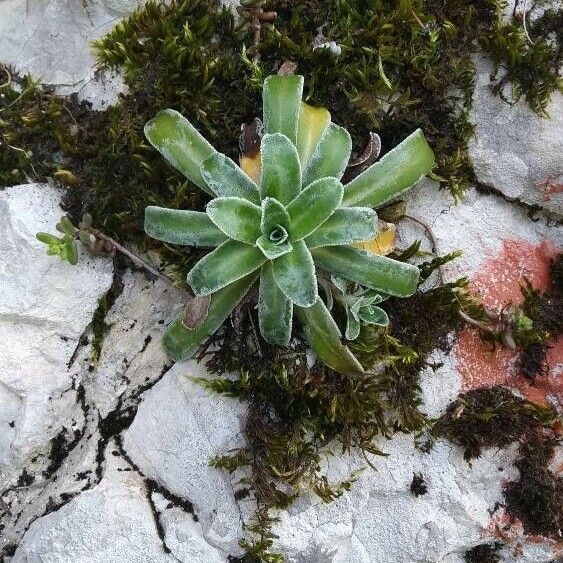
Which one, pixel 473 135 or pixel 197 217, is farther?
pixel 473 135

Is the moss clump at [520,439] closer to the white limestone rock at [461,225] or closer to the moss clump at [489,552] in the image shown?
the moss clump at [489,552]

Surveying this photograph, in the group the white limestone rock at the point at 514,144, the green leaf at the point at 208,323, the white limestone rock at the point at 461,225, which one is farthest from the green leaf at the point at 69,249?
the white limestone rock at the point at 514,144

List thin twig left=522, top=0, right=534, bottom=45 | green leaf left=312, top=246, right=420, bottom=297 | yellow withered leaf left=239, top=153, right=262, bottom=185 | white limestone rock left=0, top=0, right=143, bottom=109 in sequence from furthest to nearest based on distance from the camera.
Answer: white limestone rock left=0, top=0, right=143, bottom=109
thin twig left=522, top=0, right=534, bottom=45
yellow withered leaf left=239, top=153, right=262, bottom=185
green leaf left=312, top=246, right=420, bottom=297

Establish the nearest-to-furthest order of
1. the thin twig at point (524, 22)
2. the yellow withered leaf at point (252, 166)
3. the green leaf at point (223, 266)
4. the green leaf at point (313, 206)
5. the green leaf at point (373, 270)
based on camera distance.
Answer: the green leaf at point (313, 206), the green leaf at point (223, 266), the green leaf at point (373, 270), the yellow withered leaf at point (252, 166), the thin twig at point (524, 22)

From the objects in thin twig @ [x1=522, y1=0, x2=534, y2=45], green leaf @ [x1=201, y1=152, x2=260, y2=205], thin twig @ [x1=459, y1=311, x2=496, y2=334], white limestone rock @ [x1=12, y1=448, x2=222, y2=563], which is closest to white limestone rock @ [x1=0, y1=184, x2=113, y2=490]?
white limestone rock @ [x1=12, y1=448, x2=222, y2=563]

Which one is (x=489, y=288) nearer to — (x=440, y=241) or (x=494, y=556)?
(x=440, y=241)

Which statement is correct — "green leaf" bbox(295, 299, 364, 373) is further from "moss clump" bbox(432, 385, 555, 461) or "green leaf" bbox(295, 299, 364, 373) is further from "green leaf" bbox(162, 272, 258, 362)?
"moss clump" bbox(432, 385, 555, 461)

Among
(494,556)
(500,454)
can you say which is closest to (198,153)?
(500,454)
